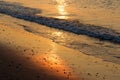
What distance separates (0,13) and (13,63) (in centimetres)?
1248

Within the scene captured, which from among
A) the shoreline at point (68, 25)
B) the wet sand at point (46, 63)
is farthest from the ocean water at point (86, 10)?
the wet sand at point (46, 63)

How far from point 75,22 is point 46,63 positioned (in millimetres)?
8274

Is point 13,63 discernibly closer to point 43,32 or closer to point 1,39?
point 1,39

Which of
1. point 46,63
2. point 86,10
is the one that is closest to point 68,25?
point 86,10

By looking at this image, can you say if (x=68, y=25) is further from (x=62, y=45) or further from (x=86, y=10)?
(x=86, y=10)

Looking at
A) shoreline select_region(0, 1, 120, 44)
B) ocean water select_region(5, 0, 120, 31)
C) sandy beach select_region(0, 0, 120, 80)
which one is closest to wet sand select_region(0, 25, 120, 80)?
sandy beach select_region(0, 0, 120, 80)

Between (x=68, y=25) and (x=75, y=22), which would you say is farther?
(x=75, y=22)

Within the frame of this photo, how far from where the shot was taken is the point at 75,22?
57.9 ft

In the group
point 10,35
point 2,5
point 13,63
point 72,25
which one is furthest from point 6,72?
point 2,5

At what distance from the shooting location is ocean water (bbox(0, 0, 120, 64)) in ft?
41.5

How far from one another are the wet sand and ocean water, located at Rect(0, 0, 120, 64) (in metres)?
0.75

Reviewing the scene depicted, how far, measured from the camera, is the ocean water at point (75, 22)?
1266 centimetres

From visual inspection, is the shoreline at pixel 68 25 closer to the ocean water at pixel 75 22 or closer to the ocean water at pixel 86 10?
the ocean water at pixel 75 22

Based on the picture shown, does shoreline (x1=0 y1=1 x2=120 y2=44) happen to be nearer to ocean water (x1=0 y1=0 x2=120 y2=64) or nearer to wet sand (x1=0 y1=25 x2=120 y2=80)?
ocean water (x1=0 y1=0 x2=120 y2=64)
